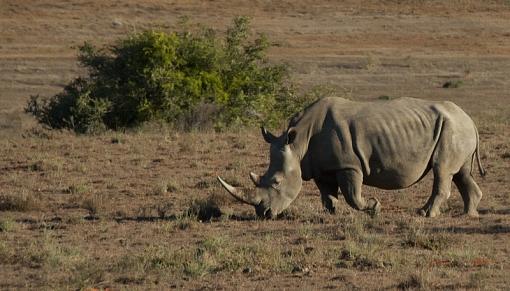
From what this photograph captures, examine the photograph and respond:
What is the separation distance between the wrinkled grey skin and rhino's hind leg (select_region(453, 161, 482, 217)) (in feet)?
0.33

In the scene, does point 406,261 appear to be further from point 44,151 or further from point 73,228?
point 44,151

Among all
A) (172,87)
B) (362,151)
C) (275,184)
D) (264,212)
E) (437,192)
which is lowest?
(172,87)

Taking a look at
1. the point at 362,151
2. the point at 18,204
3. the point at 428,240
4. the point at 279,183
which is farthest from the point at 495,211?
the point at 18,204

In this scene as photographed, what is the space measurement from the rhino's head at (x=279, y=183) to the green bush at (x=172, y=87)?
33.3 ft

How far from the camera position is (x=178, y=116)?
23734 millimetres

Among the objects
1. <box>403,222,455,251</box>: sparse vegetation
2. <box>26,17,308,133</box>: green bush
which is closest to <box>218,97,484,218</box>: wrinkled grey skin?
<box>403,222,455,251</box>: sparse vegetation

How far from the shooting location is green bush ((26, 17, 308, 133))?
23.7 m

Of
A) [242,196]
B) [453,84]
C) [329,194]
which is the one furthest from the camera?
[453,84]

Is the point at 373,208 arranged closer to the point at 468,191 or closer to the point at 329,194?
the point at 329,194

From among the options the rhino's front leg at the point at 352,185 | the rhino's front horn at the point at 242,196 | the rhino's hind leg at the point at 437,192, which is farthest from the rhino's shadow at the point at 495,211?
the rhino's front horn at the point at 242,196

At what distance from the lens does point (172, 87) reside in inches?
930

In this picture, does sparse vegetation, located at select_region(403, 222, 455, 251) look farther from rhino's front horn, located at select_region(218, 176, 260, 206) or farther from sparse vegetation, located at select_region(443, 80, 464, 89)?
sparse vegetation, located at select_region(443, 80, 464, 89)

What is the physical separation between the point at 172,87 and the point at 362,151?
1072cm

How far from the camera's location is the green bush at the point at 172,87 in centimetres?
2366
